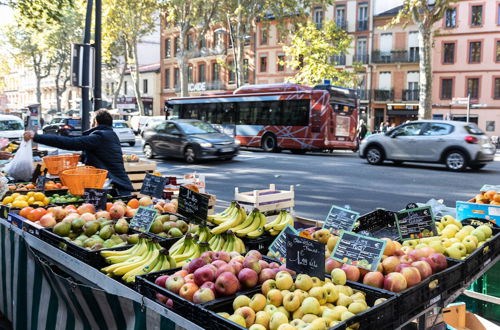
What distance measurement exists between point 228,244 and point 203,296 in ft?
Answer: 2.99

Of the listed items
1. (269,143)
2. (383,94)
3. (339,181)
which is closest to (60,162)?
(339,181)

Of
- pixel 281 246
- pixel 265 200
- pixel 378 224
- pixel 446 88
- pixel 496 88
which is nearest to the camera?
pixel 281 246

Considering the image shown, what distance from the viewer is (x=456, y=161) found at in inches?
587

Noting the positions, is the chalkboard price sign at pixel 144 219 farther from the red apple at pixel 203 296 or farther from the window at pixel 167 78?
the window at pixel 167 78

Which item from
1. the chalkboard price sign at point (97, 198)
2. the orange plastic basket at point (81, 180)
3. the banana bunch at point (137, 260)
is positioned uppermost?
the orange plastic basket at point (81, 180)

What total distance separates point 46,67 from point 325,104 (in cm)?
4665

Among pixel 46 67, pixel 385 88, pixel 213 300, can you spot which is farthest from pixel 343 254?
pixel 46 67

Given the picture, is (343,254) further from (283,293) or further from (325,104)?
(325,104)

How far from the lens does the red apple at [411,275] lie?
2.71 meters

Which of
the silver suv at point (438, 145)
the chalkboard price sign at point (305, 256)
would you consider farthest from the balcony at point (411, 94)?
the chalkboard price sign at point (305, 256)

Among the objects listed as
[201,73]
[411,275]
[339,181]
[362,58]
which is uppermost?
[362,58]

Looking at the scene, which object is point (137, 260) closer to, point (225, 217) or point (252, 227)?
point (252, 227)

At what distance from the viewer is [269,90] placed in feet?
75.0

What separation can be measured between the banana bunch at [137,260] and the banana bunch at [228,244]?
43cm
